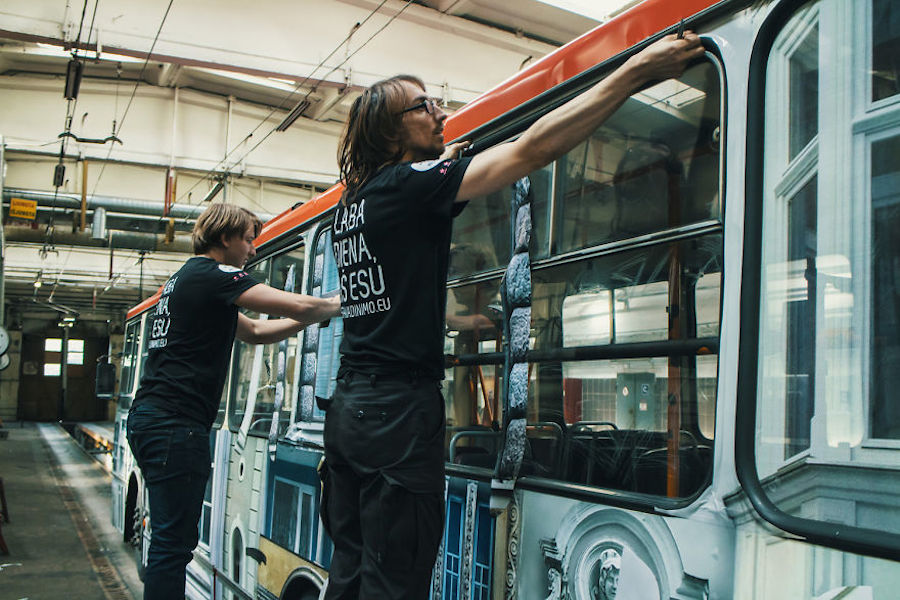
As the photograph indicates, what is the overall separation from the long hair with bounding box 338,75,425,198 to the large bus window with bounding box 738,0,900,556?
30.0 inches

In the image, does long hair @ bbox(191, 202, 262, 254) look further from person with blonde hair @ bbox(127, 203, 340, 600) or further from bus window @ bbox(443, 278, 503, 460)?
bus window @ bbox(443, 278, 503, 460)

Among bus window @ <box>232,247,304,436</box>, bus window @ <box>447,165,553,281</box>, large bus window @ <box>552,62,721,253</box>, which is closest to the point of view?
large bus window @ <box>552,62,721,253</box>

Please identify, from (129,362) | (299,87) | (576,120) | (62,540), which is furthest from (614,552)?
(299,87)

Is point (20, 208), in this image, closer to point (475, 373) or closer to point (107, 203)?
point (107, 203)

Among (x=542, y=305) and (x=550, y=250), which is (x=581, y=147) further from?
(x=542, y=305)

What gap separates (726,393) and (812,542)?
29 cm

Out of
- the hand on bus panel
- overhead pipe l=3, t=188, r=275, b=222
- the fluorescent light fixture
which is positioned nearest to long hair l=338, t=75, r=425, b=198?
the hand on bus panel

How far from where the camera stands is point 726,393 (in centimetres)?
139

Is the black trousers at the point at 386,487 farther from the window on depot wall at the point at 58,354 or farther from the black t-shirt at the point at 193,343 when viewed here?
the window on depot wall at the point at 58,354

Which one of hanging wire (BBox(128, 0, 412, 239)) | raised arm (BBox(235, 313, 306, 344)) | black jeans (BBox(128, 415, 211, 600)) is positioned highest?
hanging wire (BBox(128, 0, 412, 239))

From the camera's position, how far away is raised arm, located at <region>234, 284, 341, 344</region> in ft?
7.72

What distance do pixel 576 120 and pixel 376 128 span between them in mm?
522

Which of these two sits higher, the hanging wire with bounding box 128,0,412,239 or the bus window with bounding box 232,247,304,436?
the hanging wire with bounding box 128,0,412,239

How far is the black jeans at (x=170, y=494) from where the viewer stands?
264 cm
